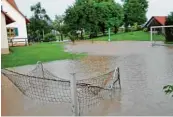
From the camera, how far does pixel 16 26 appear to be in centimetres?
2283

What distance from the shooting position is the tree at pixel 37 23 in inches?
1100

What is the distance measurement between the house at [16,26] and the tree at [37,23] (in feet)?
14.9

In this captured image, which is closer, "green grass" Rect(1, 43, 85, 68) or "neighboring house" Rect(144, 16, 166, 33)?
"green grass" Rect(1, 43, 85, 68)

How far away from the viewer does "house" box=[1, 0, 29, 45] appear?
2219 centimetres

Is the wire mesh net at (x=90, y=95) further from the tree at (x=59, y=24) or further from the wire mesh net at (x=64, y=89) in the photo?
the tree at (x=59, y=24)

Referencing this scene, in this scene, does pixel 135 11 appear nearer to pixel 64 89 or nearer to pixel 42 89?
pixel 42 89

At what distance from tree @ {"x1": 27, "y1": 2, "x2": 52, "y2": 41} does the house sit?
4553 mm

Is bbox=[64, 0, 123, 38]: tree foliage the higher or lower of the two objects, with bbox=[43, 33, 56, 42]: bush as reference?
higher

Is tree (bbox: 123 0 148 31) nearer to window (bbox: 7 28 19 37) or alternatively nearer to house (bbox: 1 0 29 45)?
house (bbox: 1 0 29 45)

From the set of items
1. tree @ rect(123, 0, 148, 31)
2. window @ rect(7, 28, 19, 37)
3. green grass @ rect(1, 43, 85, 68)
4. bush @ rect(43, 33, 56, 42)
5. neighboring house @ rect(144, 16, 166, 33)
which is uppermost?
tree @ rect(123, 0, 148, 31)

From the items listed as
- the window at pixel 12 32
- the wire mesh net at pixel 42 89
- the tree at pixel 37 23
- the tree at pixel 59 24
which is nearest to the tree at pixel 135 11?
the tree at pixel 59 24

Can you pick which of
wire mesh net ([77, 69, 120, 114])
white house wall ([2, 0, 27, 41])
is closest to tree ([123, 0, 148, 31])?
white house wall ([2, 0, 27, 41])

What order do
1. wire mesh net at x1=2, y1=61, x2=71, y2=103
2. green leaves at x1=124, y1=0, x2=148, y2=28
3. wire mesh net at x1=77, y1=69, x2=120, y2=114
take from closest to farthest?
wire mesh net at x1=77, y1=69, x2=120, y2=114, wire mesh net at x1=2, y1=61, x2=71, y2=103, green leaves at x1=124, y1=0, x2=148, y2=28

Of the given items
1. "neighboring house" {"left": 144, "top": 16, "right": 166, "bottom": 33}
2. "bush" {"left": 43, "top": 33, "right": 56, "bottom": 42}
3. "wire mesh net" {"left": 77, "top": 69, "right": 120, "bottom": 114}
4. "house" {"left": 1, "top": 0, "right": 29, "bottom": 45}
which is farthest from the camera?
"neighboring house" {"left": 144, "top": 16, "right": 166, "bottom": 33}
